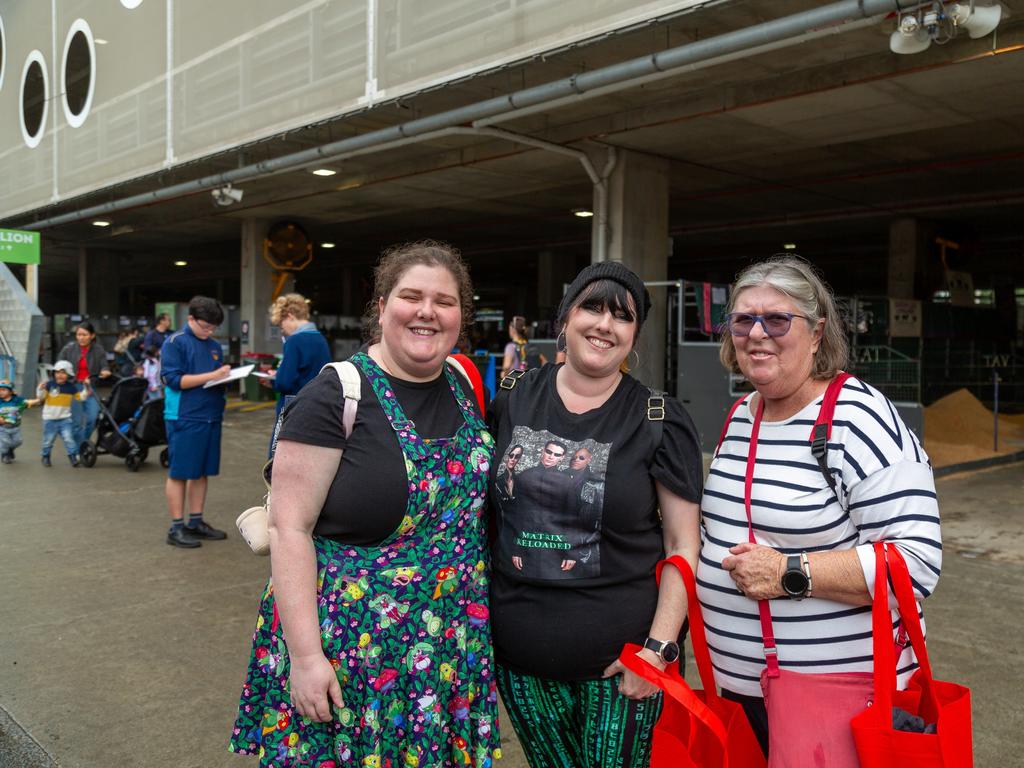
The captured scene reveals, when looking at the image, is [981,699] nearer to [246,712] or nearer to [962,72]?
[246,712]

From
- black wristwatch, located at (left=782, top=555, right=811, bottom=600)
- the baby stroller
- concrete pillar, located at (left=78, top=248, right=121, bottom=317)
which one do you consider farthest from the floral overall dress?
concrete pillar, located at (left=78, top=248, right=121, bottom=317)

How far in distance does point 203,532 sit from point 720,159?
9719mm

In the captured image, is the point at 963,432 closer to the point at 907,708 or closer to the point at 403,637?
the point at 907,708

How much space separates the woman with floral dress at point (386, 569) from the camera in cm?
188

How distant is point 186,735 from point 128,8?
44.8 ft

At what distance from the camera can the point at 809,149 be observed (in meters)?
12.1

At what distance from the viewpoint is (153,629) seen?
4414mm

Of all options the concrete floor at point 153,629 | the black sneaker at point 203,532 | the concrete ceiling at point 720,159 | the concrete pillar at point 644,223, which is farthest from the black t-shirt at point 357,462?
the concrete pillar at point 644,223

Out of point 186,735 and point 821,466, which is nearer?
point 821,466

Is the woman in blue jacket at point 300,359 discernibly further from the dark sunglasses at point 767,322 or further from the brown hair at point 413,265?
the dark sunglasses at point 767,322

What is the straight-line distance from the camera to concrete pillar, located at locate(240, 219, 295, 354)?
19094 mm

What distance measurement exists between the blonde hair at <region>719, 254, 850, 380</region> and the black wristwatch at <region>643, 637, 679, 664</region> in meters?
0.71

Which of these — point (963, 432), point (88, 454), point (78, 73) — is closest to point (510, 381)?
point (88, 454)

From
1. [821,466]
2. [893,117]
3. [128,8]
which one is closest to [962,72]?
[893,117]
